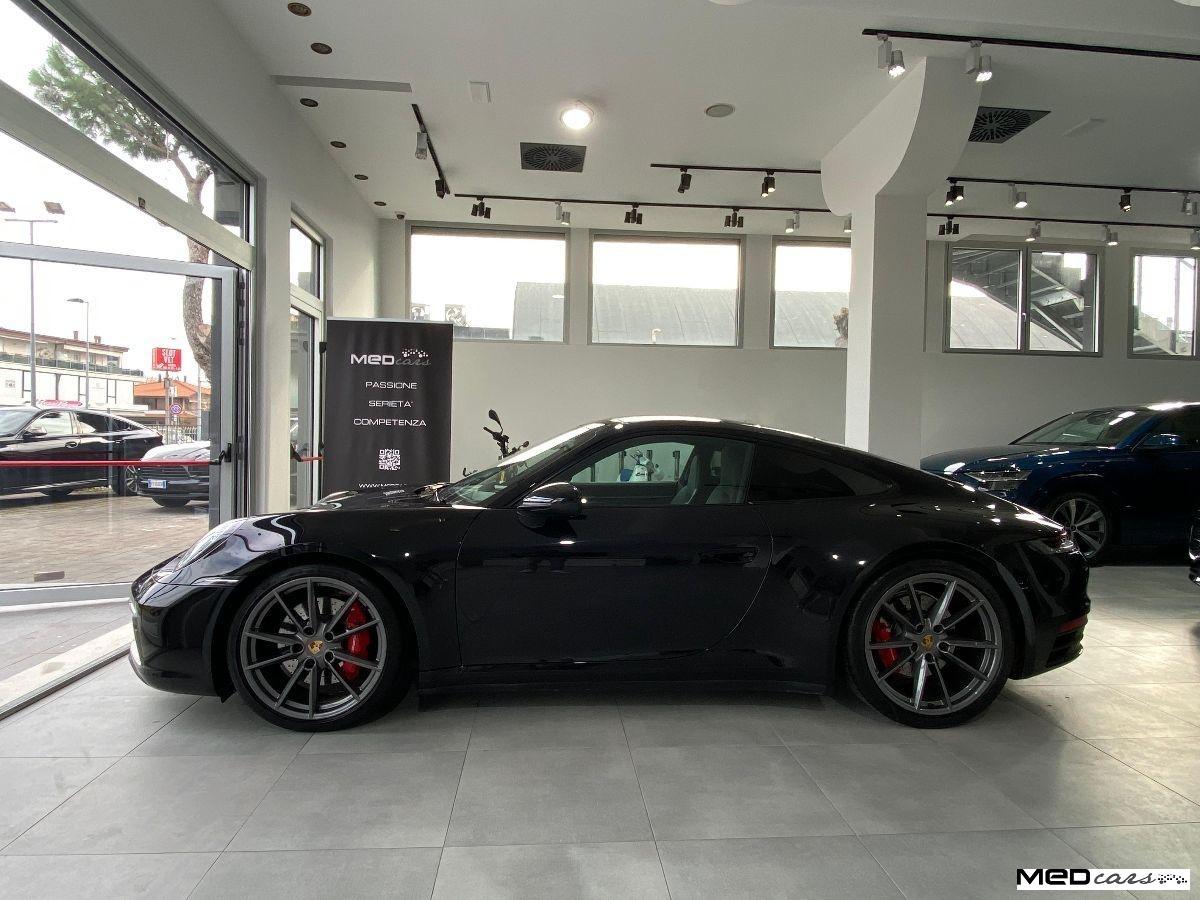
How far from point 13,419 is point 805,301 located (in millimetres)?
8497

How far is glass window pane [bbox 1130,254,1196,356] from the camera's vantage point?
9.82m

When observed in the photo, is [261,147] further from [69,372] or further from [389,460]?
[389,460]

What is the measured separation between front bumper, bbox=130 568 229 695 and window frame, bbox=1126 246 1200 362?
1152 centimetres

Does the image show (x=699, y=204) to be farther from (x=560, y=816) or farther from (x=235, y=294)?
(x=560, y=816)

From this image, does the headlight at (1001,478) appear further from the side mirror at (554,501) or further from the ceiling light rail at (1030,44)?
the side mirror at (554,501)

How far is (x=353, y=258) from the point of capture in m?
7.86

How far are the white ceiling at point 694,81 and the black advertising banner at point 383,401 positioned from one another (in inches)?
72.9

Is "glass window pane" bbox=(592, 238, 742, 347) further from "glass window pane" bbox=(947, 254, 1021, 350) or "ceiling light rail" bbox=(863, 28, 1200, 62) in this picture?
"ceiling light rail" bbox=(863, 28, 1200, 62)

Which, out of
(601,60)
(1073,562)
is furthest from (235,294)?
(1073,562)

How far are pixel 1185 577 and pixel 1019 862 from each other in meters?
4.78

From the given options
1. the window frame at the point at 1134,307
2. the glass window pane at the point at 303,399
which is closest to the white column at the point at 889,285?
the glass window pane at the point at 303,399

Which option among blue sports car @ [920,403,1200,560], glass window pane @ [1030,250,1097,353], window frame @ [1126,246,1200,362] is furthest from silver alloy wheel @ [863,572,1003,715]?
window frame @ [1126,246,1200,362]

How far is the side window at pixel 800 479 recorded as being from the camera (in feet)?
8.36

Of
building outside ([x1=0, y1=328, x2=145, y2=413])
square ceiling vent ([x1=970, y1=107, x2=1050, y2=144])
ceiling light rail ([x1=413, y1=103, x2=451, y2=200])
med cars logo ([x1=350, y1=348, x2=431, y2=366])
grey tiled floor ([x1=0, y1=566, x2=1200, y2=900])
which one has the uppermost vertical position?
square ceiling vent ([x1=970, y1=107, x2=1050, y2=144])
